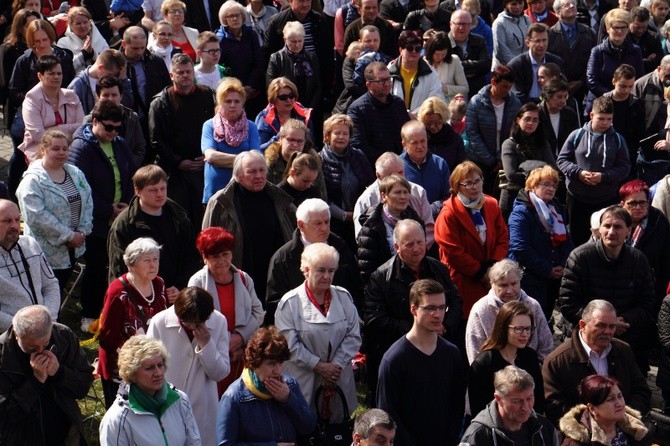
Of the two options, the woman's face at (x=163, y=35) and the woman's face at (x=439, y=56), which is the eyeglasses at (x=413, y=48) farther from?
the woman's face at (x=163, y=35)

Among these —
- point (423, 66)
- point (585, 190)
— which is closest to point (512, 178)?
point (585, 190)

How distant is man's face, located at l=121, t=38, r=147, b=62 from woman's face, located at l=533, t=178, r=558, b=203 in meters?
4.39

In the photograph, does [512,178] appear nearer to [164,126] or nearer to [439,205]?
[439,205]

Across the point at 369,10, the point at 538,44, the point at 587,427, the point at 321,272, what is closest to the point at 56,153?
the point at 321,272

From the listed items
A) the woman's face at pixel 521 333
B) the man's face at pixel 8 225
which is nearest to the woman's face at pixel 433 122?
the woman's face at pixel 521 333

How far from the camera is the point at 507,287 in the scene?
361 inches

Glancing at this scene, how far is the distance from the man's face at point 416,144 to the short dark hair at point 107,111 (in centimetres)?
248

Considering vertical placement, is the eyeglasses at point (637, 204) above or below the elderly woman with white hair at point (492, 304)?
below

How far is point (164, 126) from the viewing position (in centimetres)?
1210

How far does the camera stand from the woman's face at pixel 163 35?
13.5 metres

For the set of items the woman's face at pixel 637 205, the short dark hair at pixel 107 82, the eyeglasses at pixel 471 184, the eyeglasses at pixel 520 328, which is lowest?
the woman's face at pixel 637 205

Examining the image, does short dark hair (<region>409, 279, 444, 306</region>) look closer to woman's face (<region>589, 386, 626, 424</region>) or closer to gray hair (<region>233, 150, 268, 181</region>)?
woman's face (<region>589, 386, 626, 424</region>)

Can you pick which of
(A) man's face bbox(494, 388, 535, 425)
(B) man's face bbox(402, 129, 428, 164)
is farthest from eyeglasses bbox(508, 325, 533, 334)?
(B) man's face bbox(402, 129, 428, 164)

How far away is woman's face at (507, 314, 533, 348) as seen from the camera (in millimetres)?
8609
